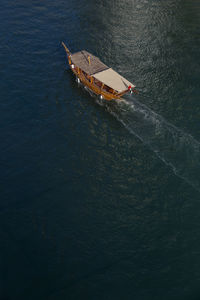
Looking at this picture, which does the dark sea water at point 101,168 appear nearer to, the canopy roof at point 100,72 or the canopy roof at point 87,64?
the canopy roof at point 100,72

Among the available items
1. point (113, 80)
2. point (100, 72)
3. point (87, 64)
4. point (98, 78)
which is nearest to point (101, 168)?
point (113, 80)

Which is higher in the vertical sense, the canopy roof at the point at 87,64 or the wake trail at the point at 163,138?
the canopy roof at the point at 87,64

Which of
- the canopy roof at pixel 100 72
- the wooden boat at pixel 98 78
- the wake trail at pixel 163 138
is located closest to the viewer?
the wake trail at pixel 163 138

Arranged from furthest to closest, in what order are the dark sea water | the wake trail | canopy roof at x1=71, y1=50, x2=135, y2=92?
1. canopy roof at x1=71, y1=50, x2=135, y2=92
2. the wake trail
3. the dark sea water

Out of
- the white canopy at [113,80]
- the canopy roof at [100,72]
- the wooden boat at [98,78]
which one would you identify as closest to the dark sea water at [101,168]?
the wooden boat at [98,78]

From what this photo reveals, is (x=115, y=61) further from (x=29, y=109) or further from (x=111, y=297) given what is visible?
(x=111, y=297)

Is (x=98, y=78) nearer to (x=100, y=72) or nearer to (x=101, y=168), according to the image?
(x=100, y=72)

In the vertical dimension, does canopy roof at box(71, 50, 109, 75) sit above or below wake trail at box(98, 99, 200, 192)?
A: above

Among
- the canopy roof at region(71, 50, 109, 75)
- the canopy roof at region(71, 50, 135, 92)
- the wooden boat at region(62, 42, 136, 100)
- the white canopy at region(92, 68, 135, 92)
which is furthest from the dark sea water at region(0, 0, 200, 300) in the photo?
the canopy roof at region(71, 50, 109, 75)

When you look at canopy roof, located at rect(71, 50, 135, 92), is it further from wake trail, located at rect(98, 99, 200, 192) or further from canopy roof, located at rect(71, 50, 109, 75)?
wake trail, located at rect(98, 99, 200, 192)

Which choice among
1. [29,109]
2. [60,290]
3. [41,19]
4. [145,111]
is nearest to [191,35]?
[145,111]
